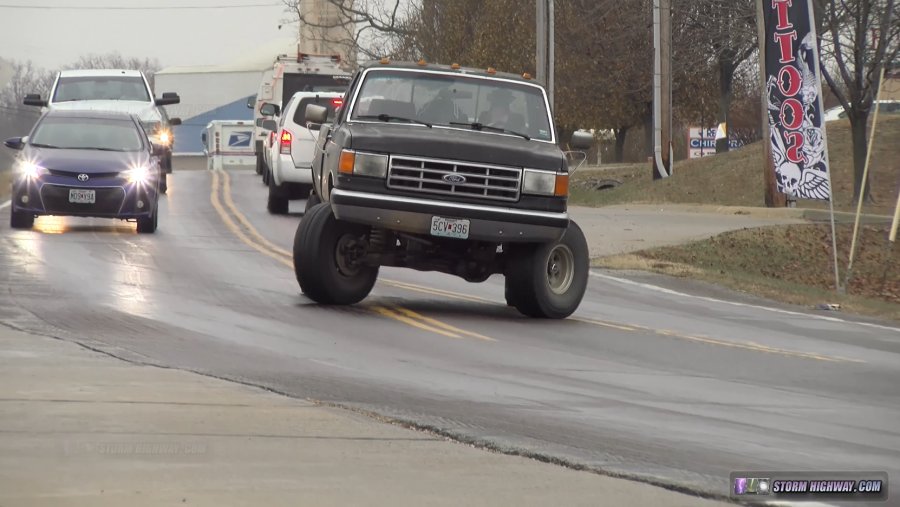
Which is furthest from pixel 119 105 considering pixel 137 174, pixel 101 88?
pixel 137 174

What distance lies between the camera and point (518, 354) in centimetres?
1213

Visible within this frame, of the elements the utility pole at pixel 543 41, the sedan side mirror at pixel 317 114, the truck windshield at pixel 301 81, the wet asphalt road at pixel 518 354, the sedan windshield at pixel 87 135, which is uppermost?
the utility pole at pixel 543 41

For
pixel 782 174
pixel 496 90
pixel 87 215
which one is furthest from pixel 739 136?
pixel 496 90

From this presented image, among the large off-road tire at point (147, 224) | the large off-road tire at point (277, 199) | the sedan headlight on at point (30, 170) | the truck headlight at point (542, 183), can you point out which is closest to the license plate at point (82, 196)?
the sedan headlight on at point (30, 170)


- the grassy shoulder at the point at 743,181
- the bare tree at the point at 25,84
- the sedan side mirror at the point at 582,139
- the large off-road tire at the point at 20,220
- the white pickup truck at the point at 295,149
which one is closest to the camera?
the sedan side mirror at the point at 582,139

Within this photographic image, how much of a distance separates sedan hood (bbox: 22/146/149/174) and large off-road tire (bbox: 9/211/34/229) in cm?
79

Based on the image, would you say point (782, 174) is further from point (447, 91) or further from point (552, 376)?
point (552, 376)

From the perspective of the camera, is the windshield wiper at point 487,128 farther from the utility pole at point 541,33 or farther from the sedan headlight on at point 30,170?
the utility pole at point 541,33

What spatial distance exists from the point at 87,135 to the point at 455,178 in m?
10.3

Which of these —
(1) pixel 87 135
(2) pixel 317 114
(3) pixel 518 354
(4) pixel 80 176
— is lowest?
(3) pixel 518 354

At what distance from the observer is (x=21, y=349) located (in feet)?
36.0

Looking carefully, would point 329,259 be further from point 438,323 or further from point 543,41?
point 543,41

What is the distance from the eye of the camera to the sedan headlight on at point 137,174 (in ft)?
70.9

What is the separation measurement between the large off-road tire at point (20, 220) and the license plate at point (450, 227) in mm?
9910
